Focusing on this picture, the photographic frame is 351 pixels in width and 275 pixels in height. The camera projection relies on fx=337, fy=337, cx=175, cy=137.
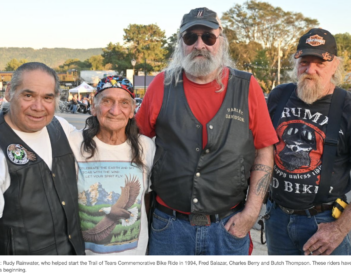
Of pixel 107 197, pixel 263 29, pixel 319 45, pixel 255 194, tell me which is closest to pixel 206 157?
pixel 255 194

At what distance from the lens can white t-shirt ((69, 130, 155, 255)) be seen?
7.40 ft

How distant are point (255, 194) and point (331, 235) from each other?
606 mm

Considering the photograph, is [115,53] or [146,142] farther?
[115,53]

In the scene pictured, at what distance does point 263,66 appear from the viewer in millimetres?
37875

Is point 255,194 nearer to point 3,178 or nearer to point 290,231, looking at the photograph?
point 290,231

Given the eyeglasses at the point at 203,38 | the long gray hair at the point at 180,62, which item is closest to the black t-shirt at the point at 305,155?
the long gray hair at the point at 180,62

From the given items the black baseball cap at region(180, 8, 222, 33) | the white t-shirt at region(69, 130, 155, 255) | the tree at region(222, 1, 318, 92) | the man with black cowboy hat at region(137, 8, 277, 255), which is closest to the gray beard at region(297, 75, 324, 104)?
the man with black cowboy hat at region(137, 8, 277, 255)

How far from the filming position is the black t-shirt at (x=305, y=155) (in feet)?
8.11

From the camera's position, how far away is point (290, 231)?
2.58 metres

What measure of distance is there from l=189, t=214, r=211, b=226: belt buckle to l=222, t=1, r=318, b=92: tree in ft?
140

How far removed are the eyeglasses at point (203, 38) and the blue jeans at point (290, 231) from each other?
138cm
